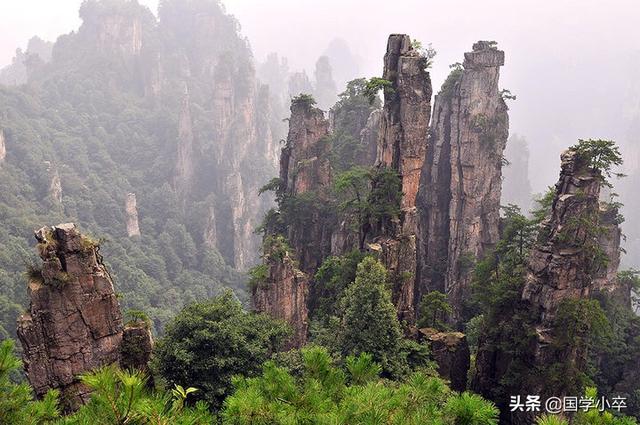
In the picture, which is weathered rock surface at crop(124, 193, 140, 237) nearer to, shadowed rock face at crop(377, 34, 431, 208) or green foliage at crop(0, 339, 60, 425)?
shadowed rock face at crop(377, 34, 431, 208)

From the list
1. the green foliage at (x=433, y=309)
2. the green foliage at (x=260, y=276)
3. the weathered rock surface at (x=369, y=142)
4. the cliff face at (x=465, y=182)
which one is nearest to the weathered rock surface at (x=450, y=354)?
the green foliage at (x=433, y=309)

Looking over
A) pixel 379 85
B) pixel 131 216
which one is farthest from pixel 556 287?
pixel 131 216

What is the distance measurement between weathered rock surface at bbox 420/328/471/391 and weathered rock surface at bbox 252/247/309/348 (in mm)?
5620

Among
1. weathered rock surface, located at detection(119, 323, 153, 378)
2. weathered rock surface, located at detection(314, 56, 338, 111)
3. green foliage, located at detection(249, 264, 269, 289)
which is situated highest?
weathered rock surface, located at detection(314, 56, 338, 111)

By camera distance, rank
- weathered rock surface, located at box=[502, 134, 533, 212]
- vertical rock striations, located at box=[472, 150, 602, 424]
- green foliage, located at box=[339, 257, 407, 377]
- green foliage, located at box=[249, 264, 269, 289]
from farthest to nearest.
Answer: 1. weathered rock surface, located at box=[502, 134, 533, 212]
2. green foliage, located at box=[249, 264, 269, 289]
3. vertical rock striations, located at box=[472, 150, 602, 424]
4. green foliage, located at box=[339, 257, 407, 377]

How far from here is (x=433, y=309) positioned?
2084 centimetres

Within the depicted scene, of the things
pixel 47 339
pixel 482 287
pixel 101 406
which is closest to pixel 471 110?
pixel 482 287

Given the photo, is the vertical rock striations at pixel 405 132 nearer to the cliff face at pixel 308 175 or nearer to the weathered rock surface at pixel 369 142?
the cliff face at pixel 308 175

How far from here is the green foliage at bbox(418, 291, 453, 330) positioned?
20.7 meters

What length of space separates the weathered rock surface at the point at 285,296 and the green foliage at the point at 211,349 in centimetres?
500

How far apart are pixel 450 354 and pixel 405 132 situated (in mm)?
9768

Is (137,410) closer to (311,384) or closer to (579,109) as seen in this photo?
(311,384)

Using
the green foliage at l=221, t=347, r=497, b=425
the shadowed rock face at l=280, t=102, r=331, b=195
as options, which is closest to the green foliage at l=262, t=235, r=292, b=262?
the shadowed rock face at l=280, t=102, r=331, b=195

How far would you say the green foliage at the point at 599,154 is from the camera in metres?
17.2
